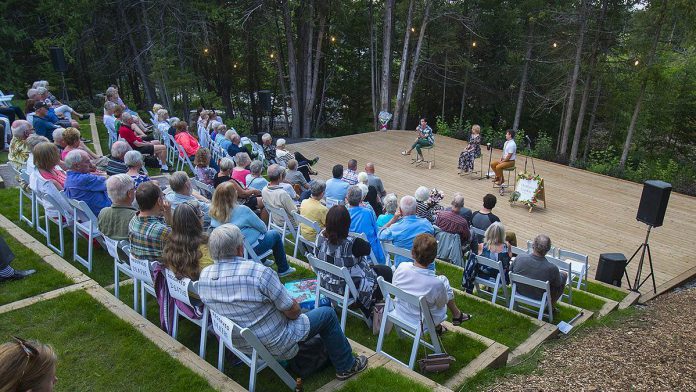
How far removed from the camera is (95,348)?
3258 millimetres

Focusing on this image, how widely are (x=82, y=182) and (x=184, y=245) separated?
2274 mm

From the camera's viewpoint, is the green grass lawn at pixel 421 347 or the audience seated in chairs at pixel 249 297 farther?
the green grass lawn at pixel 421 347

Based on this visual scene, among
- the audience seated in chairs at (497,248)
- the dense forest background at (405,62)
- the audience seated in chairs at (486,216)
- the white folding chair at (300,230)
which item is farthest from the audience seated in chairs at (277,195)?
the dense forest background at (405,62)

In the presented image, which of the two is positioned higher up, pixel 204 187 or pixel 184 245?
pixel 184 245

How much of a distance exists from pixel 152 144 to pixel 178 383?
657 cm

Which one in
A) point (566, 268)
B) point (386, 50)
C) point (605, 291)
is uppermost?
point (386, 50)

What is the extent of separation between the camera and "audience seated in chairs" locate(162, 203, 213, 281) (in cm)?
313

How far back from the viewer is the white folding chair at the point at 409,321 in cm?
318

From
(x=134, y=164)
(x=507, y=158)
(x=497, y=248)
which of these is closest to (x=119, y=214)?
(x=134, y=164)

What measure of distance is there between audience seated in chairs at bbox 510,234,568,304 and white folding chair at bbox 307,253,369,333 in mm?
1744

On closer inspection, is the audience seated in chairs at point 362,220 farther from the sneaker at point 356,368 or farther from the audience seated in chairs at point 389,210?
the sneaker at point 356,368

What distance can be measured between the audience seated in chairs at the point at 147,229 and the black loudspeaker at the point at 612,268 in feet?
19.3

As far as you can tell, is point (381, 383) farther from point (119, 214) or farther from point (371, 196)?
point (371, 196)

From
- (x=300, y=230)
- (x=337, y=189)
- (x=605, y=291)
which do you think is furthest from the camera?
(x=337, y=189)
